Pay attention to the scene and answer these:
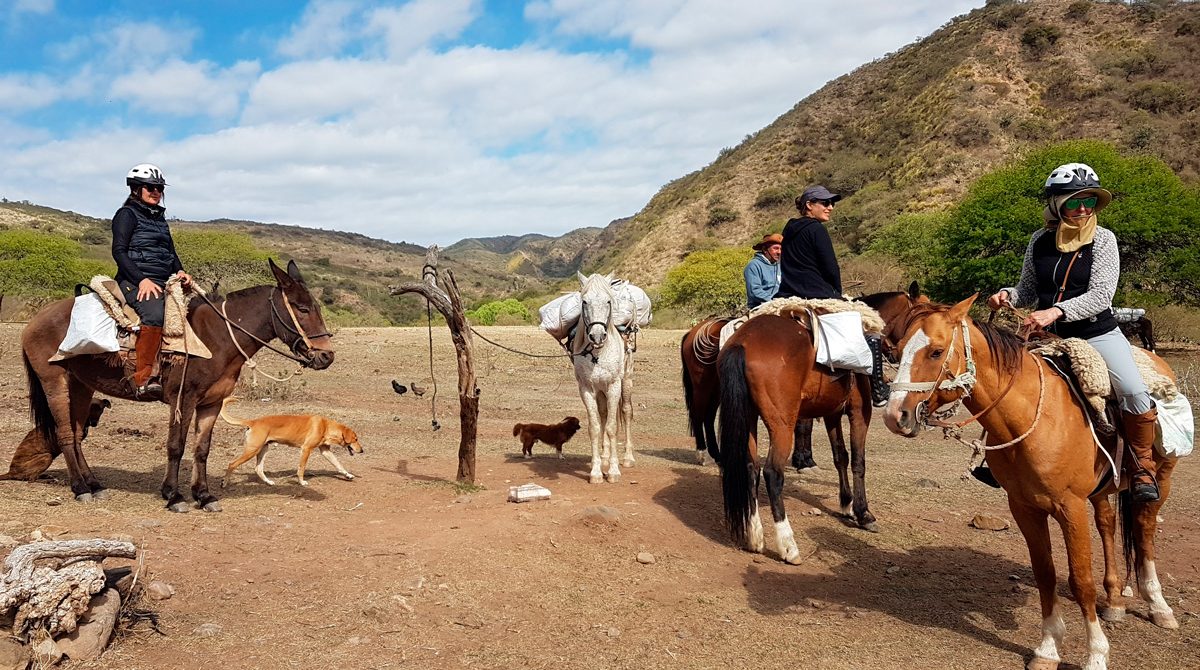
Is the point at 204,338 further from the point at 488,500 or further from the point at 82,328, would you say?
the point at 488,500

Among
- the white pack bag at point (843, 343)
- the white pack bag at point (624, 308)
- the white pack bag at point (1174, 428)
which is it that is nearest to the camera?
the white pack bag at point (1174, 428)

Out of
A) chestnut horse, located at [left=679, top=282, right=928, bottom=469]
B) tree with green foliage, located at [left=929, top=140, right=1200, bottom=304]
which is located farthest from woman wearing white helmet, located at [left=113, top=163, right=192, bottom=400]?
tree with green foliage, located at [left=929, top=140, right=1200, bottom=304]

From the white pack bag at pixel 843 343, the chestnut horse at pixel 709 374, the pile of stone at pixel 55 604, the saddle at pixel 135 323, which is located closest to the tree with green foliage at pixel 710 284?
the chestnut horse at pixel 709 374

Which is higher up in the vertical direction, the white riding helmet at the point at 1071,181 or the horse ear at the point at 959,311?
the white riding helmet at the point at 1071,181

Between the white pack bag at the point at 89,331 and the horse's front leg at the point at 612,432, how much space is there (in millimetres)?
5301

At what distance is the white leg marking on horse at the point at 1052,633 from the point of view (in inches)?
177

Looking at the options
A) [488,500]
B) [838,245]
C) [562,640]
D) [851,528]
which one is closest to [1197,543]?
[851,528]

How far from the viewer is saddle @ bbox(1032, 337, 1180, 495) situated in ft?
15.3

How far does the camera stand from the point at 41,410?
24.8 feet

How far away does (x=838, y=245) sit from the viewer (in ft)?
198

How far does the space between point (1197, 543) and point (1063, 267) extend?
4.08m

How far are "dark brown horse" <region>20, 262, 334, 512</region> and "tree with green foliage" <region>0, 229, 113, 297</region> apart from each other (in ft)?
115

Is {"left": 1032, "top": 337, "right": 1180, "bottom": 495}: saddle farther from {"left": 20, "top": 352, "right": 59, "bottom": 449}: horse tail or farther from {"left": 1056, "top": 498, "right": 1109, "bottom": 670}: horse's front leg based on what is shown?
{"left": 20, "top": 352, "right": 59, "bottom": 449}: horse tail

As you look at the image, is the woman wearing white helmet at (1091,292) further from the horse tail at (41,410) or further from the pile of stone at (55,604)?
the horse tail at (41,410)
